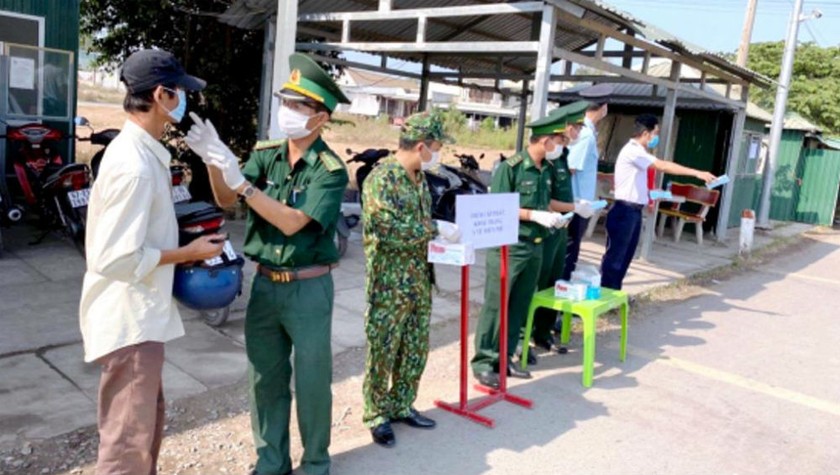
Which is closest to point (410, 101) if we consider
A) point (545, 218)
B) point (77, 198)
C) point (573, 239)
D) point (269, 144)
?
point (77, 198)

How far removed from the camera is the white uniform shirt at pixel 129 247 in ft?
7.29

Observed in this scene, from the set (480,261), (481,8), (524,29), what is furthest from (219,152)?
(524,29)

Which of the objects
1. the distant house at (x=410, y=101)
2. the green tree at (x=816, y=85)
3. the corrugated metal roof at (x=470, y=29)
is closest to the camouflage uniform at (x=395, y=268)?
the corrugated metal roof at (x=470, y=29)

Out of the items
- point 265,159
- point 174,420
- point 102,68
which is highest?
point 102,68

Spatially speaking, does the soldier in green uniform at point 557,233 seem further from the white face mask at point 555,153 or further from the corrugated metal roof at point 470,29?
the corrugated metal roof at point 470,29

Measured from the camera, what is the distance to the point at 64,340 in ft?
14.4

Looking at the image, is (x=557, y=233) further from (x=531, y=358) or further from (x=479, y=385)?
(x=479, y=385)

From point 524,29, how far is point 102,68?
6.38 m

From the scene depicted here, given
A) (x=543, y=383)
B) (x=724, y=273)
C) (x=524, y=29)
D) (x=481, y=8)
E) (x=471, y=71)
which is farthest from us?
(x=471, y=71)

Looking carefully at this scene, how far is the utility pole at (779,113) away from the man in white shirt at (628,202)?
9077 mm

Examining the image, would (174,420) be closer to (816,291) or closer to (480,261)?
(480,261)

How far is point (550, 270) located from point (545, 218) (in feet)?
2.97

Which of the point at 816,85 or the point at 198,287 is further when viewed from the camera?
the point at 816,85

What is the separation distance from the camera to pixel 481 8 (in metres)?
6.28
